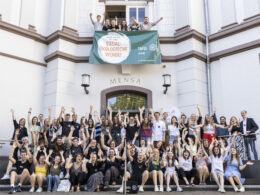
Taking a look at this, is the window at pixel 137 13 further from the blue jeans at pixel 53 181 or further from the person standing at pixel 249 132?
the blue jeans at pixel 53 181

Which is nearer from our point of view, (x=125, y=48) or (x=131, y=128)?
(x=131, y=128)

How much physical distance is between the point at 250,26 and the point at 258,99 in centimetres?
263

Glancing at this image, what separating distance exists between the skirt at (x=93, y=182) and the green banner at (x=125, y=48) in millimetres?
4836

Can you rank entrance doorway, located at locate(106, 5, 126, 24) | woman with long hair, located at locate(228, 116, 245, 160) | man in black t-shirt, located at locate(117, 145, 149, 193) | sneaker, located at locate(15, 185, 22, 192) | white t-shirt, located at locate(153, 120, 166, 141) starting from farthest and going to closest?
entrance doorway, located at locate(106, 5, 126, 24), white t-shirt, located at locate(153, 120, 166, 141), woman with long hair, located at locate(228, 116, 245, 160), man in black t-shirt, located at locate(117, 145, 149, 193), sneaker, located at locate(15, 185, 22, 192)

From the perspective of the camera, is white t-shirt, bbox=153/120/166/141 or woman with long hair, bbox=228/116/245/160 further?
white t-shirt, bbox=153/120/166/141

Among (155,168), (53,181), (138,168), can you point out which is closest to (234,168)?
(155,168)

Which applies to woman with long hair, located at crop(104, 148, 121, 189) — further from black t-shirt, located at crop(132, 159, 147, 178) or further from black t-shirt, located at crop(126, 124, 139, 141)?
black t-shirt, located at crop(126, 124, 139, 141)

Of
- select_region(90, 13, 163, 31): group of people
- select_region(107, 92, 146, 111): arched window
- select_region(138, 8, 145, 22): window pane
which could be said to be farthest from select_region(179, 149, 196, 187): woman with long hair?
select_region(138, 8, 145, 22): window pane

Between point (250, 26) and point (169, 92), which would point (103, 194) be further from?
point (250, 26)

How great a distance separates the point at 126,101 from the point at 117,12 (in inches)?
165

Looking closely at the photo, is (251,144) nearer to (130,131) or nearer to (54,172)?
(130,131)

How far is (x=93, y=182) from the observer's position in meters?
6.92

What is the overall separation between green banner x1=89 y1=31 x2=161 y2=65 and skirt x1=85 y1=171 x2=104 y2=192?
4836mm

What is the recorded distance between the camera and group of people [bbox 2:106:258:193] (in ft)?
23.1
